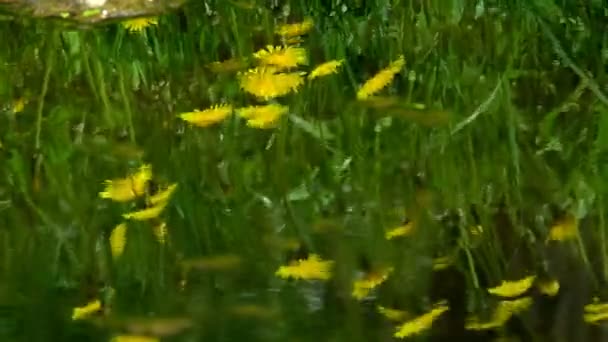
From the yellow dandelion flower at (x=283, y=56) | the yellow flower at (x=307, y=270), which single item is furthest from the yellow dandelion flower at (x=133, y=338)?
the yellow dandelion flower at (x=283, y=56)

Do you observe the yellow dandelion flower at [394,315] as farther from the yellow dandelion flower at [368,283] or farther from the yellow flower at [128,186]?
the yellow flower at [128,186]

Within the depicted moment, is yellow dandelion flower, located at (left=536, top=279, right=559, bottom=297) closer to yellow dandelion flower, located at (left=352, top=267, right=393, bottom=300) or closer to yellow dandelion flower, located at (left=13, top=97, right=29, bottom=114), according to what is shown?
yellow dandelion flower, located at (left=352, top=267, right=393, bottom=300)

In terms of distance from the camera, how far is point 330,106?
1.20 m

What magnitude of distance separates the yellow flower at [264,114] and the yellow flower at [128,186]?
0.13 meters

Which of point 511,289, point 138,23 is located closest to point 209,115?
point 138,23

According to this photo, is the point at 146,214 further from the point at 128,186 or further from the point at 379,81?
the point at 379,81

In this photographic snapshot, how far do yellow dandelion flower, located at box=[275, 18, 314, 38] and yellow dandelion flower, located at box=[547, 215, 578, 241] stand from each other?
1.29 ft

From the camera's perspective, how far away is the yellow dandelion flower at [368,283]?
102cm

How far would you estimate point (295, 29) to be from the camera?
1.26 meters

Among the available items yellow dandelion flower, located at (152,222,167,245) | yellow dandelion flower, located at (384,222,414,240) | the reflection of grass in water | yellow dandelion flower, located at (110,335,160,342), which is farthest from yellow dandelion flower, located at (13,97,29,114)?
yellow dandelion flower, located at (384,222,414,240)

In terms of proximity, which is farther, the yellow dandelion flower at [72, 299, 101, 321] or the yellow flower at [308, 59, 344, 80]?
the yellow flower at [308, 59, 344, 80]

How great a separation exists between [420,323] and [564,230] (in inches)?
7.6

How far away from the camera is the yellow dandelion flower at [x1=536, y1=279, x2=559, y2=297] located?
3.32 ft

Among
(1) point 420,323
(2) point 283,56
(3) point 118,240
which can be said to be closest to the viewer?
(1) point 420,323
